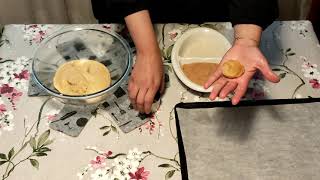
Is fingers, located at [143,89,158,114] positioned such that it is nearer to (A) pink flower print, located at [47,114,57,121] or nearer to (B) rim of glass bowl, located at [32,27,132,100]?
(B) rim of glass bowl, located at [32,27,132,100]

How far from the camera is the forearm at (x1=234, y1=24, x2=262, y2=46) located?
31.3 inches

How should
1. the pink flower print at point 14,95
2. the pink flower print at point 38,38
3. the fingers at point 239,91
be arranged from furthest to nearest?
the pink flower print at point 38,38 < the pink flower print at point 14,95 < the fingers at point 239,91

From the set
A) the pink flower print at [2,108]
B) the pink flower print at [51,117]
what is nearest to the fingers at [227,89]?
the pink flower print at [51,117]

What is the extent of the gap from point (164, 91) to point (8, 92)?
34cm

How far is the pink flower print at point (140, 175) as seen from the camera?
70cm

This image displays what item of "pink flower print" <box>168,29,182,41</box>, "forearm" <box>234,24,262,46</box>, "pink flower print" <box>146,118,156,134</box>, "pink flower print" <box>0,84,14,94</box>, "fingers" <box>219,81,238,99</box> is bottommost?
"pink flower print" <box>146,118,156,134</box>

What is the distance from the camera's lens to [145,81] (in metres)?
0.78

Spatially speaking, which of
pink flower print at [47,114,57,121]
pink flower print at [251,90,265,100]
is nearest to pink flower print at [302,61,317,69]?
pink flower print at [251,90,265,100]

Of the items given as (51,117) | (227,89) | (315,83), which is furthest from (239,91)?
(51,117)

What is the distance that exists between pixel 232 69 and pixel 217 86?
50mm

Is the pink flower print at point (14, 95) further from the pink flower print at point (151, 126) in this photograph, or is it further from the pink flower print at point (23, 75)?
the pink flower print at point (151, 126)

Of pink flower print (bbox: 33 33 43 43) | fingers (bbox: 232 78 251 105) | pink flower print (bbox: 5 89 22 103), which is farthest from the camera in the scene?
pink flower print (bbox: 33 33 43 43)

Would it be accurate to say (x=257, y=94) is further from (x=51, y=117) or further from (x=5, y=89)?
(x=5, y=89)

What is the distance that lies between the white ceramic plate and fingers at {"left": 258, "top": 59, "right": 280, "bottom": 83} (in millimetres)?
145
